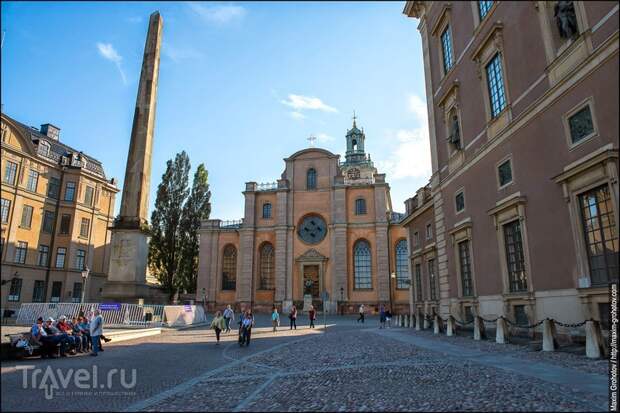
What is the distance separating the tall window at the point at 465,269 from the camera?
18375 millimetres

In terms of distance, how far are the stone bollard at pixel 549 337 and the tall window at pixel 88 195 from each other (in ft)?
144

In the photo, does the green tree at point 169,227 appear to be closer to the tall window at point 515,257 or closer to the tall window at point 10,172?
the tall window at point 10,172

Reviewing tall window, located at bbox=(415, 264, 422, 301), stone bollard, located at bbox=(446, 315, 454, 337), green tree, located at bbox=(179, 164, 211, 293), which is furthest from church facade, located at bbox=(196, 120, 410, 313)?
stone bollard, located at bbox=(446, 315, 454, 337)

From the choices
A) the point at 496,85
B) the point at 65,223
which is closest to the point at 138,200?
the point at 496,85

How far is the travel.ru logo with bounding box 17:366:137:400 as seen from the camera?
674 cm

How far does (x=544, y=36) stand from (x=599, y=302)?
834 cm

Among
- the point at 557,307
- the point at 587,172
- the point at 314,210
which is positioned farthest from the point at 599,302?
the point at 314,210

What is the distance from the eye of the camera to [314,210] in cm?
4725

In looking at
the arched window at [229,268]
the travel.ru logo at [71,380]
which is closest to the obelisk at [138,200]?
the travel.ru logo at [71,380]

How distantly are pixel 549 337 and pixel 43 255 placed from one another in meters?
42.3

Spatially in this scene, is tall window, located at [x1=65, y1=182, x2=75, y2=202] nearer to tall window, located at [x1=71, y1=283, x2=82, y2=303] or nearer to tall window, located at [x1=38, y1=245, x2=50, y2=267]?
tall window, located at [x1=38, y1=245, x2=50, y2=267]

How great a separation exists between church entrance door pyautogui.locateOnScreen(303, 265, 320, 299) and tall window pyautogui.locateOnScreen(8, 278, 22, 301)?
26.8 meters

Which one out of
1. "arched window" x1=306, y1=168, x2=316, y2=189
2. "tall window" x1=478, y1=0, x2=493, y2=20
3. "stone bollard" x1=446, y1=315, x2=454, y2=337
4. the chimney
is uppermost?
the chimney

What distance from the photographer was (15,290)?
3541 centimetres
